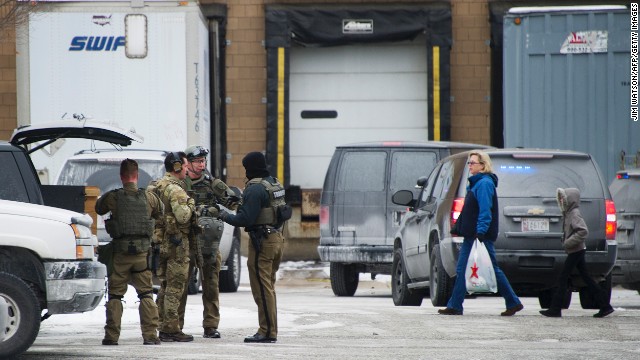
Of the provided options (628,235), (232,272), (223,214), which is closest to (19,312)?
(223,214)

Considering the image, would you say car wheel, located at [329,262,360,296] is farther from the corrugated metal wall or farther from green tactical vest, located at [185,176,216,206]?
green tactical vest, located at [185,176,216,206]

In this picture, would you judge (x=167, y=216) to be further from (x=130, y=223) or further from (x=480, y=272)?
(x=480, y=272)

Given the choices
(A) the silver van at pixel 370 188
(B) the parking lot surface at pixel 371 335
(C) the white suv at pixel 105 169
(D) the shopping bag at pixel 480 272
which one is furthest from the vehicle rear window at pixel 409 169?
(D) the shopping bag at pixel 480 272

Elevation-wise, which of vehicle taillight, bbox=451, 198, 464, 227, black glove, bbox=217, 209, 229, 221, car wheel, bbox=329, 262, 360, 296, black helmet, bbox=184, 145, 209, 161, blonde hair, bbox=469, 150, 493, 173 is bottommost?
car wheel, bbox=329, 262, 360, 296

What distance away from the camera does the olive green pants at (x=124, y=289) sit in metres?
11.8

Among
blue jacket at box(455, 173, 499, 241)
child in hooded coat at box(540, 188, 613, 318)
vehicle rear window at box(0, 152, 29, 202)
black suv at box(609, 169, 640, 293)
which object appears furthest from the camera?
black suv at box(609, 169, 640, 293)

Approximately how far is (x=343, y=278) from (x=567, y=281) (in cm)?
533

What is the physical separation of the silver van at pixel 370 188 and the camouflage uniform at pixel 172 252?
23.5ft

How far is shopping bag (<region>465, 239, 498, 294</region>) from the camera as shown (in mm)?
14555

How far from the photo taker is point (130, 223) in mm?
11789

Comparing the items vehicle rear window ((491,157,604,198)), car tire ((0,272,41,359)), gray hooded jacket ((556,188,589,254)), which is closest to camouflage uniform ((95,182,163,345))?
car tire ((0,272,41,359))

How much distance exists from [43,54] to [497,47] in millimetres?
8479

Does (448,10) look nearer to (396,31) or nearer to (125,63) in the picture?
(396,31)

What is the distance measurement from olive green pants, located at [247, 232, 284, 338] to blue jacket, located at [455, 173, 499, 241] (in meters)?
3.04
